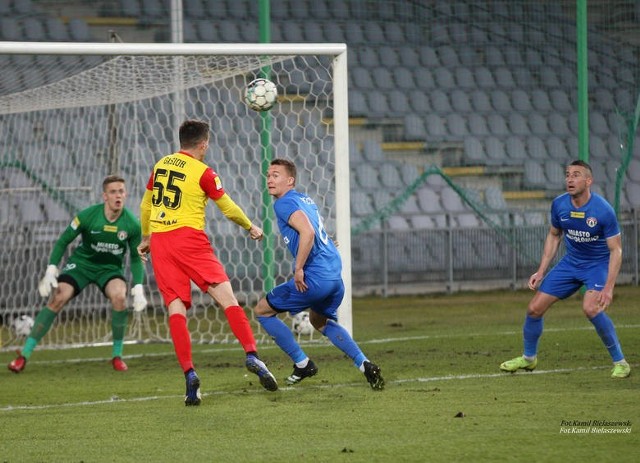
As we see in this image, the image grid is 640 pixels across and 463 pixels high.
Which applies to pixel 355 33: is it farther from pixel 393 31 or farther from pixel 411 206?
pixel 411 206

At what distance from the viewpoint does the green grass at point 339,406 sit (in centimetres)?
555

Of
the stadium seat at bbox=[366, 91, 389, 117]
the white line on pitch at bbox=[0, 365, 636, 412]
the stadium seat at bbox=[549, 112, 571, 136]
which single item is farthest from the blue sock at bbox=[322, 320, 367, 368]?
the stadium seat at bbox=[549, 112, 571, 136]

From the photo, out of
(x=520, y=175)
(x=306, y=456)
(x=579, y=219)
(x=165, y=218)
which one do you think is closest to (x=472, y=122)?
(x=520, y=175)

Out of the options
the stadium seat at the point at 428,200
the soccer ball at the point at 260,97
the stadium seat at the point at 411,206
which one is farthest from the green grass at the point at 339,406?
the stadium seat at the point at 428,200

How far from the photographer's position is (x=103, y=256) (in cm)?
1039

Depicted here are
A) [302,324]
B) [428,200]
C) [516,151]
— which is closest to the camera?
[302,324]

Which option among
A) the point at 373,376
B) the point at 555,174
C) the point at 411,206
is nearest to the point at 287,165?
the point at 373,376

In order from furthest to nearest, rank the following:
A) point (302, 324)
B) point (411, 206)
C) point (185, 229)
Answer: point (411, 206) → point (302, 324) → point (185, 229)

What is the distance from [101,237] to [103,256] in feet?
0.64

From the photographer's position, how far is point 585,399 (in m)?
6.97

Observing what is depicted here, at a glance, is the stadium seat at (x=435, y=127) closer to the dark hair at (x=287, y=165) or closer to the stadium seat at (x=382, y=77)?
the stadium seat at (x=382, y=77)

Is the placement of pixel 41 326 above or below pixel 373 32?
below

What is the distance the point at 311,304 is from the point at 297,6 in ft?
38.3

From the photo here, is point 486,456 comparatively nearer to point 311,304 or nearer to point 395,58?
point 311,304
